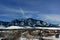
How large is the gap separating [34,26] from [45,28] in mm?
138

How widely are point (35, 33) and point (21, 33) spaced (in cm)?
17

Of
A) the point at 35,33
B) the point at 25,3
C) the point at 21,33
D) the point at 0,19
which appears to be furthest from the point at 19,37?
the point at 25,3

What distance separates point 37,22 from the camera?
176cm

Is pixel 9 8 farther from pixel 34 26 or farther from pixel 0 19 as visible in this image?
pixel 34 26

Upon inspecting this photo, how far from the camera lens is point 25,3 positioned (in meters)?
1.79

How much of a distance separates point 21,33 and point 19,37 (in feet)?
0.18

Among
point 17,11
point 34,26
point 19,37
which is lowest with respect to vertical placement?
point 19,37

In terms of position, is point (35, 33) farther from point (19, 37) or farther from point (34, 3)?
point (34, 3)

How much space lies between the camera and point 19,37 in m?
1.75

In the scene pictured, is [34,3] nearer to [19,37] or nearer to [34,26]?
[34,26]

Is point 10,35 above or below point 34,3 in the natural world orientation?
below

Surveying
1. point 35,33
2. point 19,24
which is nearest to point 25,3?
point 19,24

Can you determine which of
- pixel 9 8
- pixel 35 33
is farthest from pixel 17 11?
pixel 35 33

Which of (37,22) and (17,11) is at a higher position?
(17,11)
